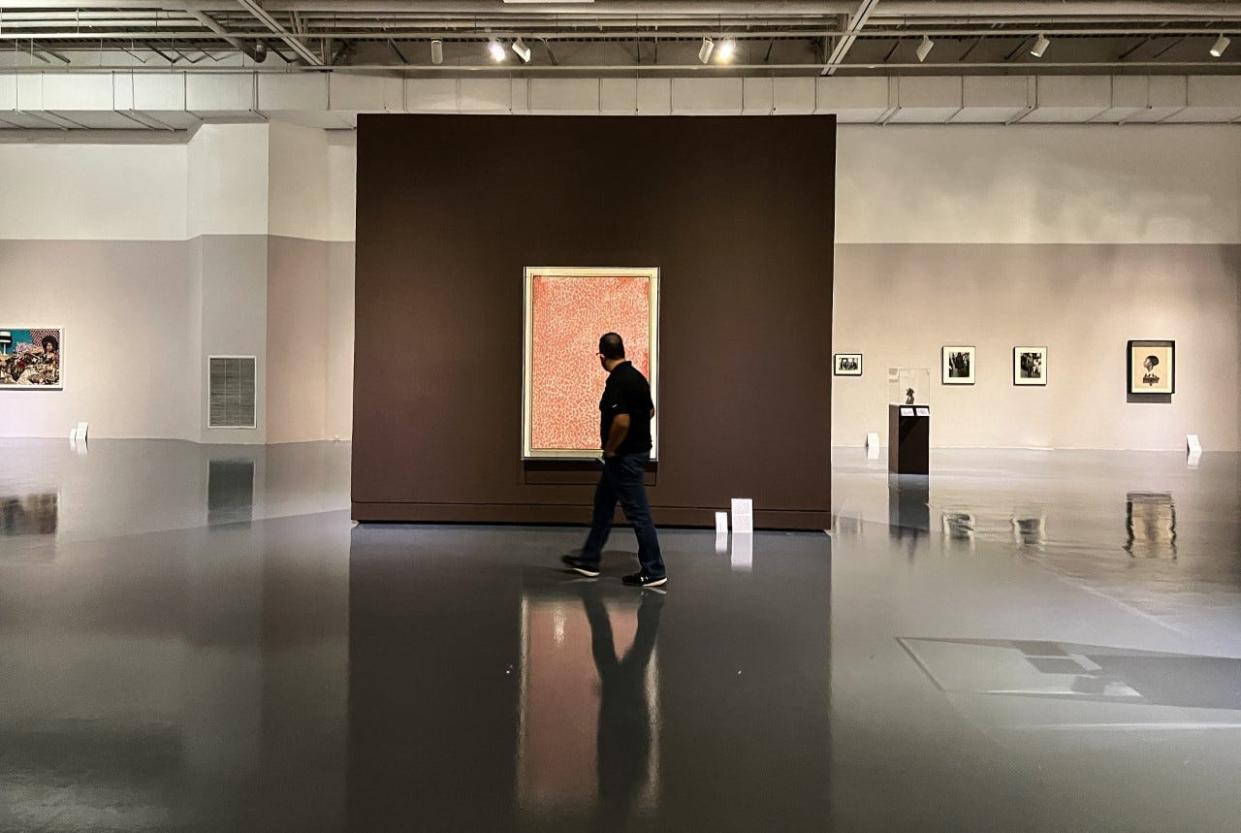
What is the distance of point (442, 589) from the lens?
6590 millimetres

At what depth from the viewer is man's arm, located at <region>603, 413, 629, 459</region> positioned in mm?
6711

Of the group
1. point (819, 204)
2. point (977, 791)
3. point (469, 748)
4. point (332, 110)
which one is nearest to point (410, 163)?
point (819, 204)

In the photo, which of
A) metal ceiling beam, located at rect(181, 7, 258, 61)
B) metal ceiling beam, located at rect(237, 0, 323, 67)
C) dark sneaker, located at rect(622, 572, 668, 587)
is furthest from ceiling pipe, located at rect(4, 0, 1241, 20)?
dark sneaker, located at rect(622, 572, 668, 587)

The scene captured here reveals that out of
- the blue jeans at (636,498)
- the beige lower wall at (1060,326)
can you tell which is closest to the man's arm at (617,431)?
the blue jeans at (636,498)

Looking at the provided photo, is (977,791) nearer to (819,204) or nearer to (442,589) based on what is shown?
→ (442,589)

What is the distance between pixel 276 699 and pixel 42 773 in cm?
103

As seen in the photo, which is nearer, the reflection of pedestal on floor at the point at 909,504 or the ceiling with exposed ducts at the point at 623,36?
the reflection of pedestal on floor at the point at 909,504

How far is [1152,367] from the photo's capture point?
21703 millimetres

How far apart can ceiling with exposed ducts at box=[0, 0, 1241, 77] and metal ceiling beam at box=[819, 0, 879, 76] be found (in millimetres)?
46

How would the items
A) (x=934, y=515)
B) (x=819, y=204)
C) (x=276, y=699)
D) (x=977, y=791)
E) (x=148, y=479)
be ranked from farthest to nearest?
(x=148, y=479) → (x=934, y=515) → (x=819, y=204) → (x=276, y=699) → (x=977, y=791)

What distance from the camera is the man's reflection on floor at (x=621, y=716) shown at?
325 cm

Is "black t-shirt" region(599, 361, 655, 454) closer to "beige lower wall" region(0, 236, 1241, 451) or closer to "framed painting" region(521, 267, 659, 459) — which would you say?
"framed painting" region(521, 267, 659, 459)

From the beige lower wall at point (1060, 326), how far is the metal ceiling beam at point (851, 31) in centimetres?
504

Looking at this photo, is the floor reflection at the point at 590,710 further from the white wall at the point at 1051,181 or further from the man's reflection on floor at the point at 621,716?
the white wall at the point at 1051,181
